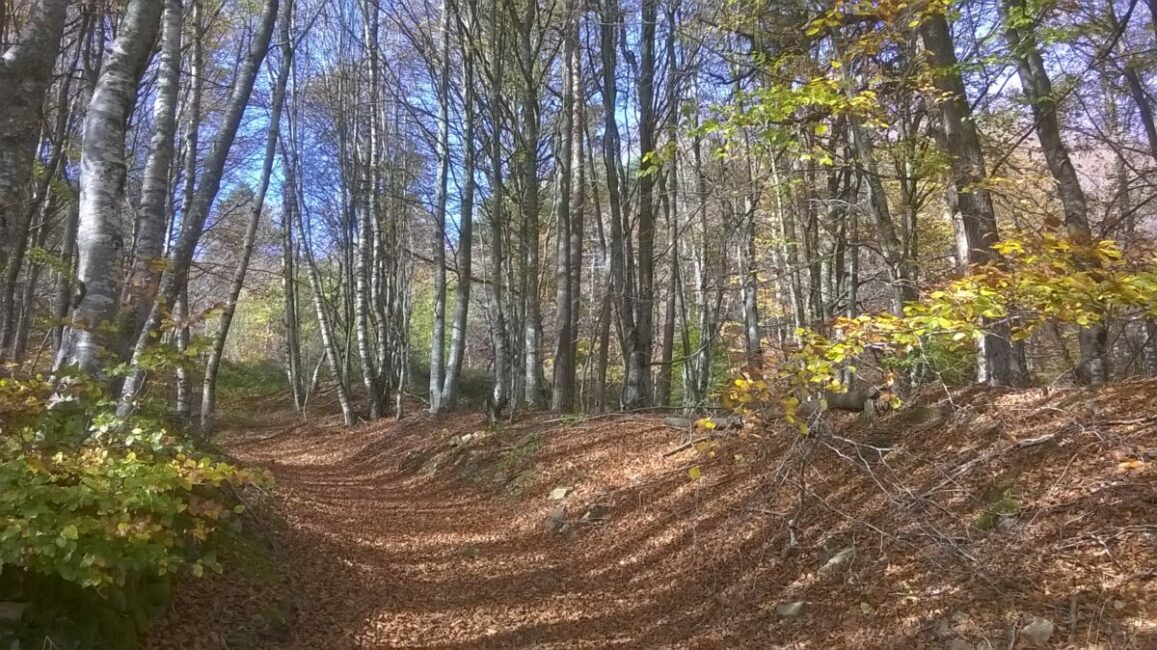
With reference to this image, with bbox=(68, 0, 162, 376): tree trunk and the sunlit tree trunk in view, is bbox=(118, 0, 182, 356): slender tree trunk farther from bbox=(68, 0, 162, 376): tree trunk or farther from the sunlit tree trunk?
the sunlit tree trunk

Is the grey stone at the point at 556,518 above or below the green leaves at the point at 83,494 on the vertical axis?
below

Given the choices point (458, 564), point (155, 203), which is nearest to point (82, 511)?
point (155, 203)

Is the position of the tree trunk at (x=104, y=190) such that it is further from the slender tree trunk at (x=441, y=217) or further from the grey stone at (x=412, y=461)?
the slender tree trunk at (x=441, y=217)

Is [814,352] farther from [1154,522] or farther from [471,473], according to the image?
[471,473]

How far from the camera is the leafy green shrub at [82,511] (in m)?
3.05

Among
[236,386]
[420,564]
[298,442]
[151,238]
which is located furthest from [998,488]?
[236,386]

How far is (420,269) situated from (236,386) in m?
10.3

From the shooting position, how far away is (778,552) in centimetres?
608

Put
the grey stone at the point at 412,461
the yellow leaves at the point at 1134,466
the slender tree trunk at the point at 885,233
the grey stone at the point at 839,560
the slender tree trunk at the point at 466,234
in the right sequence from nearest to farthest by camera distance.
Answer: the yellow leaves at the point at 1134,466 < the grey stone at the point at 839,560 < the slender tree trunk at the point at 885,233 < the grey stone at the point at 412,461 < the slender tree trunk at the point at 466,234

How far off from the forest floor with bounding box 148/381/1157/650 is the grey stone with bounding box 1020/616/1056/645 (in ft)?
0.06

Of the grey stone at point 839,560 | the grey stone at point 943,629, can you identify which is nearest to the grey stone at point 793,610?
the grey stone at point 839,560

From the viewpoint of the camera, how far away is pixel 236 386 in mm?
27859

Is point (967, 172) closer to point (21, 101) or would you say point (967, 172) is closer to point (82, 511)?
point (82, 511)

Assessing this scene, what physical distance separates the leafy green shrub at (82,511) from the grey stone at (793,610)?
3688 mm
